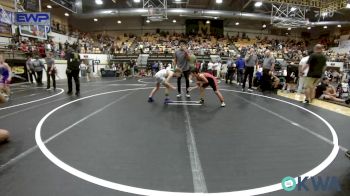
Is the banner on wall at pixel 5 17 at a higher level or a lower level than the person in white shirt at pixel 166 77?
higher

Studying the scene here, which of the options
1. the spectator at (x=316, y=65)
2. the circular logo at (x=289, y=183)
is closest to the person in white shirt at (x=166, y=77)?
the spectator at (x=316, y=65)

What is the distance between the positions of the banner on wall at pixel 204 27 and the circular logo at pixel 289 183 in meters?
31.2

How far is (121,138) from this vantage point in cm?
374

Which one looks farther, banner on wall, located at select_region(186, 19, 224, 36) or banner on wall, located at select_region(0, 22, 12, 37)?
banner on wall, located at select_region(186, 19, 224, 36)

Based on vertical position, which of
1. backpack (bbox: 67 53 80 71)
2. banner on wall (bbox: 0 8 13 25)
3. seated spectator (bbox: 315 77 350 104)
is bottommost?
seated spectator (bbox: 315 77 350 104)

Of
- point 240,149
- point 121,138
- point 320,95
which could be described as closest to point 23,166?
point 121,138

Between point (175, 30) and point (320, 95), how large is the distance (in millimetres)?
27006

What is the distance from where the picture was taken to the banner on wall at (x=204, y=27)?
32.6m

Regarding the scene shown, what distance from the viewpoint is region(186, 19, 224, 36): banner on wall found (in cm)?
3259

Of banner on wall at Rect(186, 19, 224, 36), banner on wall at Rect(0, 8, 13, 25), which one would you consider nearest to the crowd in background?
banner on wall at Rect(186, 19, 224, 36)

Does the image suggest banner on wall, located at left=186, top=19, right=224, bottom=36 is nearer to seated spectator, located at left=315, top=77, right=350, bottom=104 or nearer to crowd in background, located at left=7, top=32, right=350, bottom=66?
crowd in background, located at left=7, top=32, right=350, bottom=66

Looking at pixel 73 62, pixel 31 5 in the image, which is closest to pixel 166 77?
pixel 73 62

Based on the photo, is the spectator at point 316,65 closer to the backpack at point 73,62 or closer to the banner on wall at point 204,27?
the backpack at point 73,62

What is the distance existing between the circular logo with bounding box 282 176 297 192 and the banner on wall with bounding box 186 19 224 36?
31213mm
